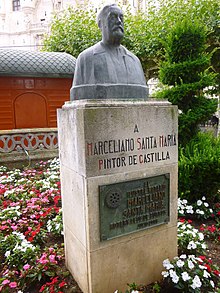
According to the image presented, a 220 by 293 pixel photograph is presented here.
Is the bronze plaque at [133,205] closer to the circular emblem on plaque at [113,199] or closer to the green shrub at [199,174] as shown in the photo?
the circular emblem on plaque at [113,199]

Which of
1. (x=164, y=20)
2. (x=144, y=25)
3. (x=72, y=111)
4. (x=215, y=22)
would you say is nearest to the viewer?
(x=72, y=111)

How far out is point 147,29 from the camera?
41.0ft

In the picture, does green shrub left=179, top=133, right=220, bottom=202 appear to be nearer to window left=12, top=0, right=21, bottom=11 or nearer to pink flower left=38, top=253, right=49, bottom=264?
pink flower left=38, top=253, right=49, bottom=264

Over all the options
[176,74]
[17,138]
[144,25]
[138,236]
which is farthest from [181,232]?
[144,25]

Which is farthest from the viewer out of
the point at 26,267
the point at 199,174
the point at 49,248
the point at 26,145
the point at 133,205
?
the point at 26,145

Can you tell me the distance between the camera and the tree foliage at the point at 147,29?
434 inches

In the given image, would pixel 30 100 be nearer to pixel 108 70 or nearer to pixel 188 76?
pixel 188 76

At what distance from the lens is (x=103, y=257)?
266cm

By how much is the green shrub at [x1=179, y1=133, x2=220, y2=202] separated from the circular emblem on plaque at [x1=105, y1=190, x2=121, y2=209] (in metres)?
2.45

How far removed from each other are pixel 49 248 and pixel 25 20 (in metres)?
50.1

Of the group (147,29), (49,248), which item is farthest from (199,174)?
(147,29)

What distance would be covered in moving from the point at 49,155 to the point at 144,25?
27.9ft

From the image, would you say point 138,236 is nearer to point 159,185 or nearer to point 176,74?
point 159,185

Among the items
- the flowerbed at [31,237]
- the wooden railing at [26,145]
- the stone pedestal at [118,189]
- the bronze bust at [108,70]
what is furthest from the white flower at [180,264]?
the wooden railing at [26,145]
